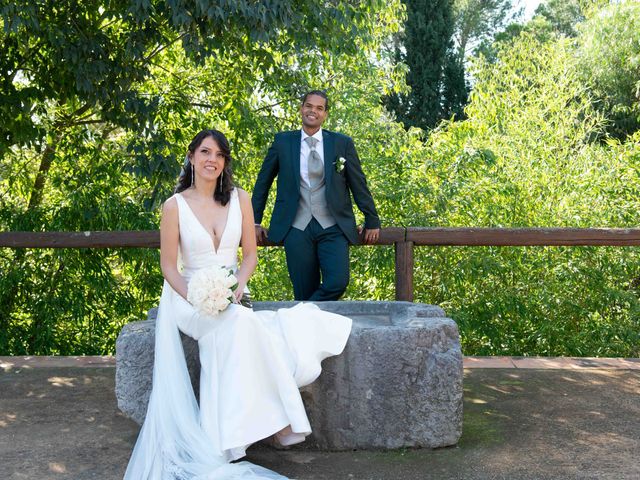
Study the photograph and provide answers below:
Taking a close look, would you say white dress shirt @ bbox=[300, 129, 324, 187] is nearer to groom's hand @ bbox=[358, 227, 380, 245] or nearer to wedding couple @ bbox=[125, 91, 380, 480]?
groom's hand @ bbox=[358, 227, 380, 245]

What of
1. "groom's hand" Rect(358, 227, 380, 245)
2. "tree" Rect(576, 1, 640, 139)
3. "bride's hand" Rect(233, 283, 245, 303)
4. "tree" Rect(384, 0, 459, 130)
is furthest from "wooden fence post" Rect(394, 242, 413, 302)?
"tree" Rect(384, 0, 459, 130)

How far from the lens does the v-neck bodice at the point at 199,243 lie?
3.86 metres

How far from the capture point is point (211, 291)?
3.44 metres

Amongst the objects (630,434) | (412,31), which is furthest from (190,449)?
(412,31)

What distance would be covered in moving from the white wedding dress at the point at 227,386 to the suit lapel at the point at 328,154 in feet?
3.72

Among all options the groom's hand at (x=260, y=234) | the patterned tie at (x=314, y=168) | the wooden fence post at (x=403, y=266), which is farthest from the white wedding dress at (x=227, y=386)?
the wooden fence post at (x=403, y=266)

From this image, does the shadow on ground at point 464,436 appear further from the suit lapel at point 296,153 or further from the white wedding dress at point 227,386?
the suit lapel at point 296,153

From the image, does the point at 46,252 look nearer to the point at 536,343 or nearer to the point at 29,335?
the point at 29,335

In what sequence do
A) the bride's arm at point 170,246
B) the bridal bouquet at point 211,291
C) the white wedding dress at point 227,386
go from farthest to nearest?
the bride's arm at point 170,246 → the bridal bouquet at point 211,291 → the white wedding dress at point 227,386

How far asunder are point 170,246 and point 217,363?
2.14 feet

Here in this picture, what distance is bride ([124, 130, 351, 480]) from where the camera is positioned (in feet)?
11.0

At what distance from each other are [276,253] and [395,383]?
325 centimetres

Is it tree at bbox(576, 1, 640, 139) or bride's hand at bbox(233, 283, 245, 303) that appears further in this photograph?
tree at bbox(576, 1, 640, 139)

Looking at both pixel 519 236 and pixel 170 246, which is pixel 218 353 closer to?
pixel 170 246
